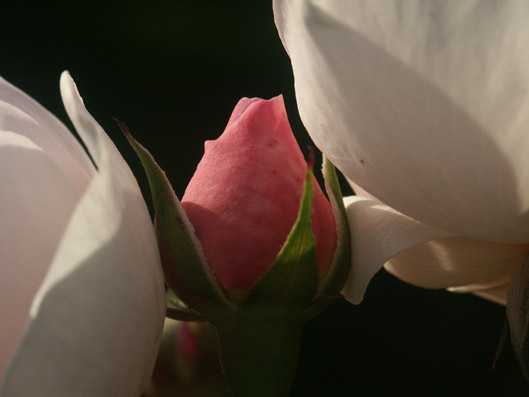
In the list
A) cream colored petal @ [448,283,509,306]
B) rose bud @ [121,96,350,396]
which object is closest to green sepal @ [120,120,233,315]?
rose bud @ [121,96,350,396]

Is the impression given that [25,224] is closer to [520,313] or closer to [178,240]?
[178,240]

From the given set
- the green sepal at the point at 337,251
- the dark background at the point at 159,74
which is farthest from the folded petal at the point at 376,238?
the dark background at the point at 159,74

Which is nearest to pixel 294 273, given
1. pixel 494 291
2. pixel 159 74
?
pixel 494 291

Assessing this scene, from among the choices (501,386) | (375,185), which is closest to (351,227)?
(375,185)

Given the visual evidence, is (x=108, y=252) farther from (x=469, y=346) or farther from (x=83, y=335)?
(x=469, y=346)

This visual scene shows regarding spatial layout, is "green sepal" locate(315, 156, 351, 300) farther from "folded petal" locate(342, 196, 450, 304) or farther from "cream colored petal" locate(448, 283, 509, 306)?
"cream colored petal" locate(448, 283, 509, 306)
